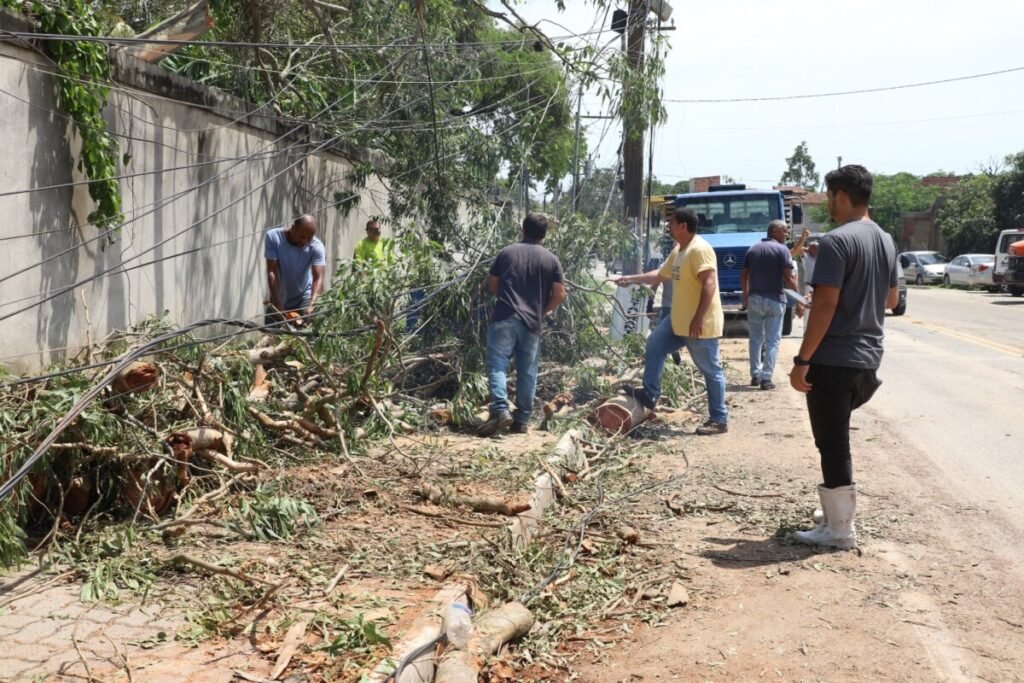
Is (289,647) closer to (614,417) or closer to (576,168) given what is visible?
(614,417)

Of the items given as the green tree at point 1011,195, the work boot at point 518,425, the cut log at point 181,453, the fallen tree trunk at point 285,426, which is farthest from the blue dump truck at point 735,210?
the green tree at point 1011,195

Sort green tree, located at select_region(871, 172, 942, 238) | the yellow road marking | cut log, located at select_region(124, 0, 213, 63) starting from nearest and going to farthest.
A: cut log, located at select_region(124, 0, 213, 63) < the yellow road marking < green tree, located at select_region(871, 172, 942, 238)

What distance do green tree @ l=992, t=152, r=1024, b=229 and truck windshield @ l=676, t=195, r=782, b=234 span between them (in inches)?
1260

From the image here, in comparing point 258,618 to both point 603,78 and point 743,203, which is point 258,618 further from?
point 743,203

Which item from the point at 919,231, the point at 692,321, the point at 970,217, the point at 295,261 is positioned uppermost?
the point at 970,217

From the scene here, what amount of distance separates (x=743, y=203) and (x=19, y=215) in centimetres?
1627

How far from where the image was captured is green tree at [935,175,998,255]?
5022 cm

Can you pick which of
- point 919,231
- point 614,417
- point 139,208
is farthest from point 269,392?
point 919,231

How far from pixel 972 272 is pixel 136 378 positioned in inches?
1518

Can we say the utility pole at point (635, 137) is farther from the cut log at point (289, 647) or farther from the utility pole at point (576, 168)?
the cut log at point (289, 647)

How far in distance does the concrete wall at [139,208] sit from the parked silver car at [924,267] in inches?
1522

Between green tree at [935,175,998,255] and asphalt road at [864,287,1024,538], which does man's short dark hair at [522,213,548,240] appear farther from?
green tree at [935,175,998,255]

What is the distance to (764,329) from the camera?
1189 cm

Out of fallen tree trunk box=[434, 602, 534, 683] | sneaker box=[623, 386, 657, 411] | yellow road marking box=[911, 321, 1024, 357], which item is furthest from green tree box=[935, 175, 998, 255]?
fallen tree trunk box=[434, 602, 534, 683]
